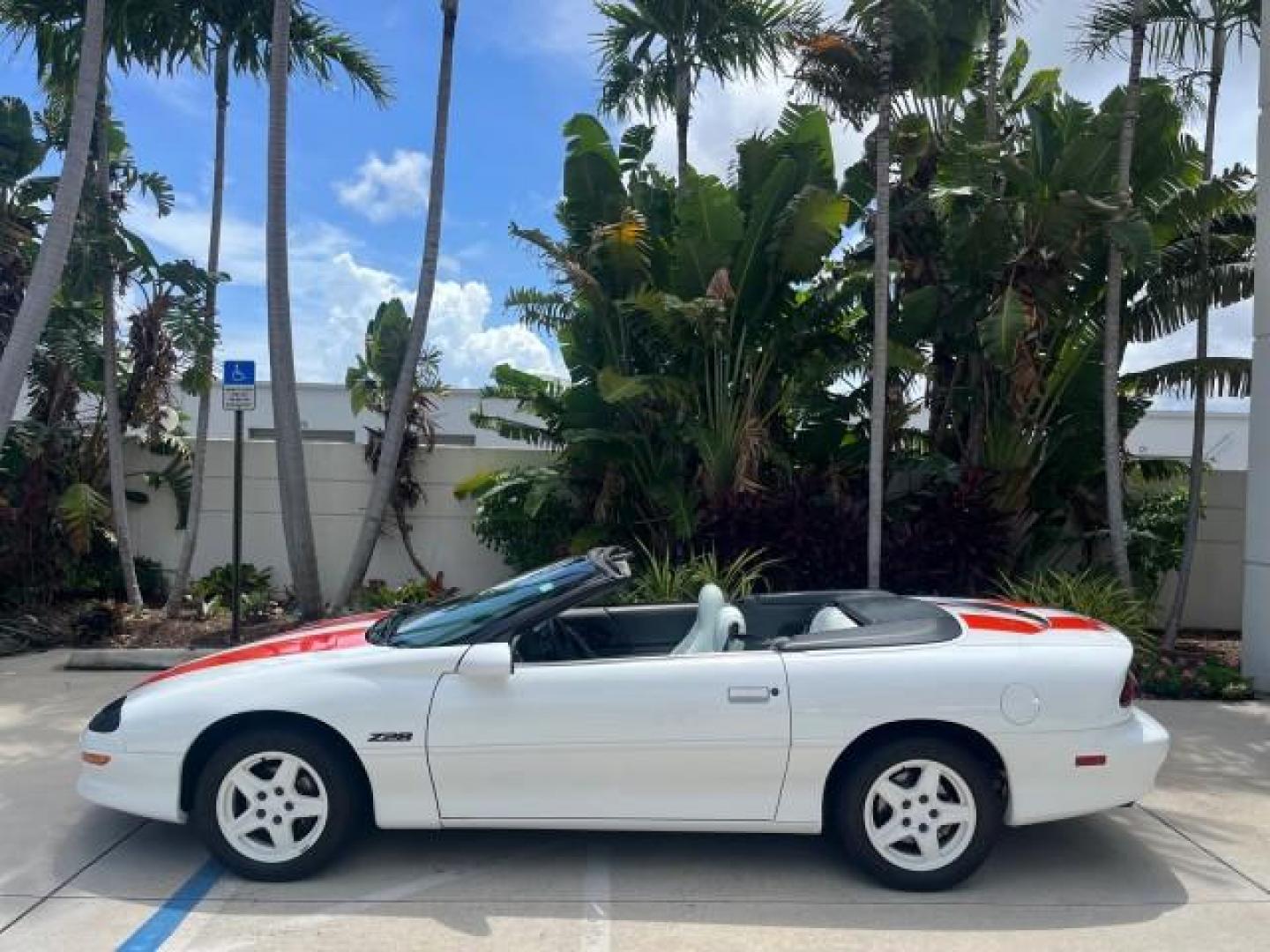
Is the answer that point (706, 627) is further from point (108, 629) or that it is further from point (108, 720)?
point (108, 629)

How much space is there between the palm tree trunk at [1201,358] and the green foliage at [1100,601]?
27.0 inches

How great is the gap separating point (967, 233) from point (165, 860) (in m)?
8.15

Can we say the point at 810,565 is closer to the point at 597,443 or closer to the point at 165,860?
the point at 597,443

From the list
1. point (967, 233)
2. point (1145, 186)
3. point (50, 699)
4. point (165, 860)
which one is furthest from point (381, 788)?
point (1145, 186)

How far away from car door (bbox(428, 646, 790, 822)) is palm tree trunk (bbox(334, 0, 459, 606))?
6.56 metres

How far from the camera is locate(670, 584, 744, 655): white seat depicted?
482 cm

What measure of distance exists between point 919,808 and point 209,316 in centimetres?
935

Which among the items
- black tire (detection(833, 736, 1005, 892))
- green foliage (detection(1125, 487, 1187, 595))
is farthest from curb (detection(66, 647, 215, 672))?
green foliage (detection(1125, 487, 1187, 595))

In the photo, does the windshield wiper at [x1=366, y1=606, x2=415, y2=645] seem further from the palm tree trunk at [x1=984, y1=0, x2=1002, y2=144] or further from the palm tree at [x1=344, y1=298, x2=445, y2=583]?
the palm tree trunk at [x1=984, y1=0, x2=1002, y2=144]

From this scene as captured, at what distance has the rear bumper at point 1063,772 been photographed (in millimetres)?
4309

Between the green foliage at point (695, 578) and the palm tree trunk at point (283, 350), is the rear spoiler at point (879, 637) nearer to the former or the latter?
the green foliage at point (695, 578)

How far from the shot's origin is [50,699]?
7.88 meters

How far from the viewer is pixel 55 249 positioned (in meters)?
8.84

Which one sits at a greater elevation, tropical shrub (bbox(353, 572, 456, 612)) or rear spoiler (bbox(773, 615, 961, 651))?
rear spoiler (bbox(773, 615, 961, 651))
